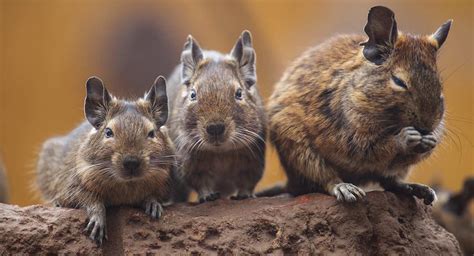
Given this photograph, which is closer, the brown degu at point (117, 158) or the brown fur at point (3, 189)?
the brown degu at point (117, 158)

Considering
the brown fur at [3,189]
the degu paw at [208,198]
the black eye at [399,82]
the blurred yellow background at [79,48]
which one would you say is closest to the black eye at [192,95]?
the degu paw at [208,198]

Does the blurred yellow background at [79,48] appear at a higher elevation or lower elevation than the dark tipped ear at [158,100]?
higher

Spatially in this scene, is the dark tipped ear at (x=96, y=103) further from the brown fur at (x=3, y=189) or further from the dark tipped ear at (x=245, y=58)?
the brown fur at (x=3, y=189)

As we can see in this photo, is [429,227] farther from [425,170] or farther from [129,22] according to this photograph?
[129,22]

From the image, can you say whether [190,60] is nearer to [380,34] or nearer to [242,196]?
[242,196]

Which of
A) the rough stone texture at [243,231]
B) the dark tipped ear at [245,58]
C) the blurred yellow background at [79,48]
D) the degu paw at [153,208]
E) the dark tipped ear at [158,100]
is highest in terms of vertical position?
the blurred yellow background at [79,48]

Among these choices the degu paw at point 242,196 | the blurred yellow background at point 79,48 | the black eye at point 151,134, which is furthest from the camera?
the blurred yellow background at point 79,48

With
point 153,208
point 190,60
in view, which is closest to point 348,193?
point 153,208
